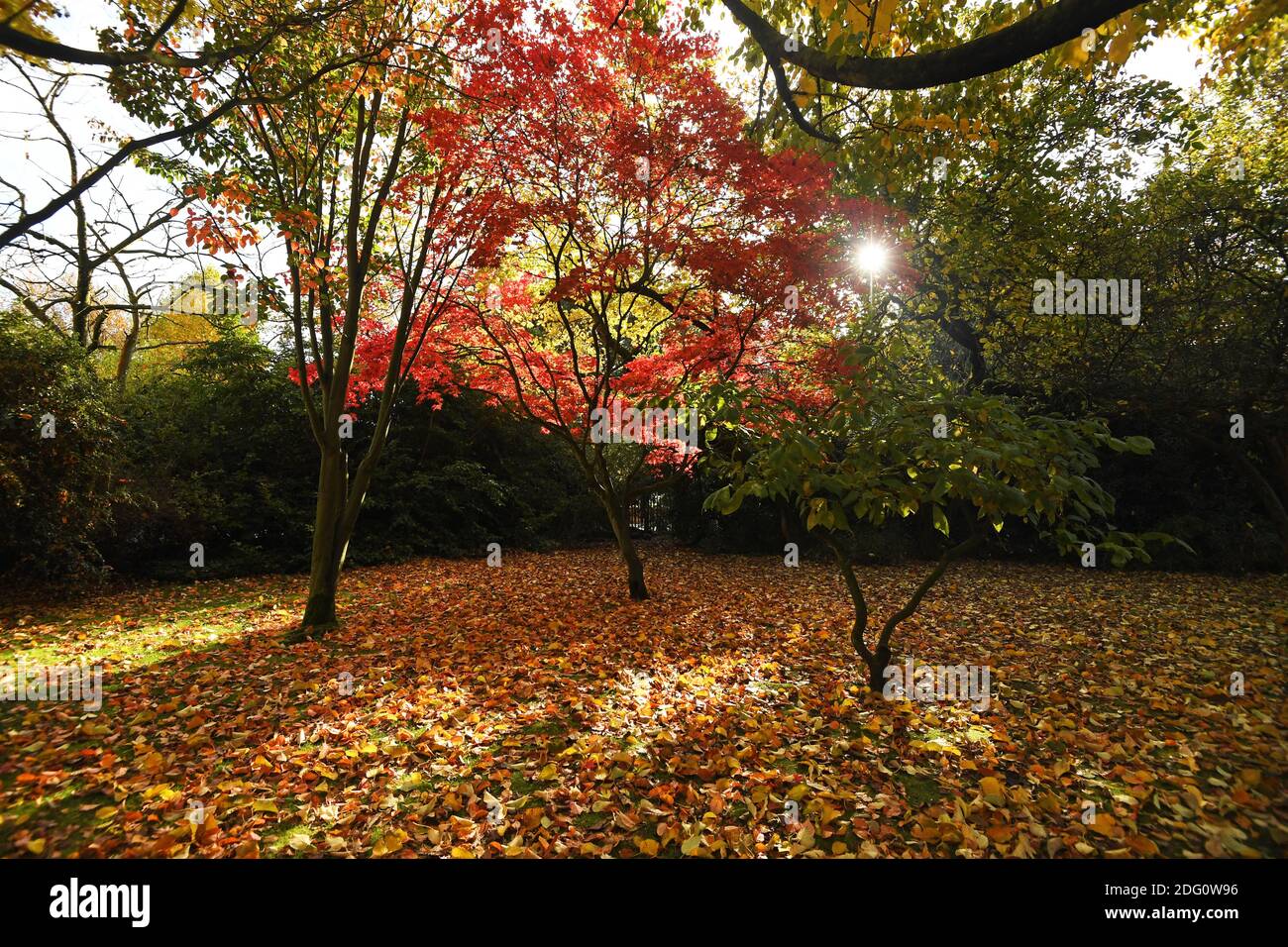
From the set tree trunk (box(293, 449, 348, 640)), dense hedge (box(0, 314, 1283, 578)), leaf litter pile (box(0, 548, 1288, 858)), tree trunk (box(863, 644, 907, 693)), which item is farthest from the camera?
dense hedge (box(0, 314, 1283, 578))

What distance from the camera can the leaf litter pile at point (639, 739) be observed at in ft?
9.04

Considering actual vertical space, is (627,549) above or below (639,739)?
above

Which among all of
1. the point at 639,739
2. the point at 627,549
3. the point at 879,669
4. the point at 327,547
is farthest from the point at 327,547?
the point at 879,669

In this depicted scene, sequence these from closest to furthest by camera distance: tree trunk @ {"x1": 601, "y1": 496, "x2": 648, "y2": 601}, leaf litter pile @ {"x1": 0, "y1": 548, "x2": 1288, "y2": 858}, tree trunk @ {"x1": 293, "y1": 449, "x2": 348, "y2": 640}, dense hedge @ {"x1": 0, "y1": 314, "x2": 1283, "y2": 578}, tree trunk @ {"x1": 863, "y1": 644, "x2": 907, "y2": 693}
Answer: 1. leaf litter pile @ {"x1": 0, "y1": 548, "x2": 1288, "y2": 858}
2. tree trunk @ {"x1": 863, "y1": 644, "x2": 907, "y2": 693}
3. tree trunk @ {"x1": 293, "y1": 449, "x2": 348, "y2": 640}
4. dense hedge @ {"x1": 0, "y1": 314, "x2": 1283, "y2": 578}
5. tree trunk @ {"x1": 601, "y1": 496, "x2": 648, "y2": 601}

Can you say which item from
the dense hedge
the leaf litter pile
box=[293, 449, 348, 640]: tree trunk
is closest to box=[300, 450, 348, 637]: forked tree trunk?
box=[293, 449, 348, 640]: tree trunk

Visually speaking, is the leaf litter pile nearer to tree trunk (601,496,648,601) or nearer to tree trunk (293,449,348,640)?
tree trunk (293,449,348,640)

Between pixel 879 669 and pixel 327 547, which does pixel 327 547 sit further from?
pixel 879 669

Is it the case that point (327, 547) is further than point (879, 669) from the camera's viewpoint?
Yes

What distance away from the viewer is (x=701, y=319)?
7.34 meters

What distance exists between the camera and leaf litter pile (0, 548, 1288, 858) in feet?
9.04

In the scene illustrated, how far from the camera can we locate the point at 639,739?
3.83m

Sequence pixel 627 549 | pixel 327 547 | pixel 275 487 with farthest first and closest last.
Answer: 1. pixel 275 487
2. pixel 627 549
3. pixel 327 547
